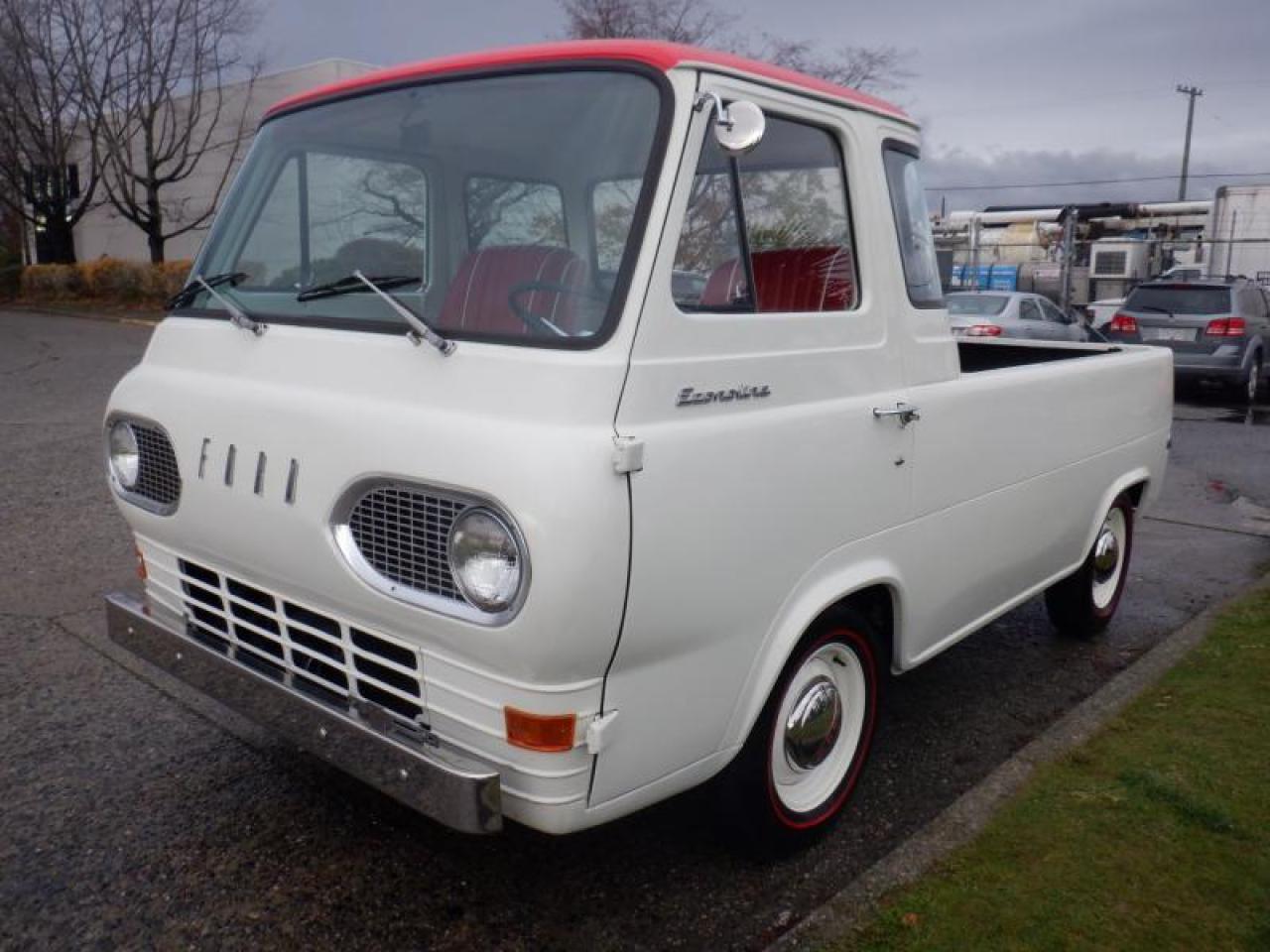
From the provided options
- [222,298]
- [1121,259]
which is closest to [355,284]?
[222,298]

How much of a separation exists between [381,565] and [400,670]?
257 millimetres

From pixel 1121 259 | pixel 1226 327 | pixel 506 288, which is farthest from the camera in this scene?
pixel 1121 259

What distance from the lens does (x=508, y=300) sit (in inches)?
109

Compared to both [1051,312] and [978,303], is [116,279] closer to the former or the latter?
[978,303]

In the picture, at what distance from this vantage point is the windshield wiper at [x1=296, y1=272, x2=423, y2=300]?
9.67 ft

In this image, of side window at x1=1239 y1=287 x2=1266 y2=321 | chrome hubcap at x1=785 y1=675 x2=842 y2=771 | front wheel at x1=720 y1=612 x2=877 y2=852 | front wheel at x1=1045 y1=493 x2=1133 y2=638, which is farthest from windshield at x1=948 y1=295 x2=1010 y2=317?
chrome hubcap at x1=785 y1=675 x2=842 y2=771

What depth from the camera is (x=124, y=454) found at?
334 centimetres

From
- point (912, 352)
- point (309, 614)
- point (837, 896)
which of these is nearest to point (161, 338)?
Answer: point (309, 614)

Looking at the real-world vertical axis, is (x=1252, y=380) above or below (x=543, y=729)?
below

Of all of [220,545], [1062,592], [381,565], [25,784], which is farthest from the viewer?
[1062,592]

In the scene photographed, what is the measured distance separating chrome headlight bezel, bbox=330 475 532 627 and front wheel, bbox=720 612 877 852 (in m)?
0.98

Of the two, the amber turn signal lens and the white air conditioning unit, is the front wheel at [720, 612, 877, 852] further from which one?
the white air conditioning unit

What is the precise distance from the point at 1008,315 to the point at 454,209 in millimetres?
13245

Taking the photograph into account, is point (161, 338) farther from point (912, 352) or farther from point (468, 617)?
point (912, 352)
